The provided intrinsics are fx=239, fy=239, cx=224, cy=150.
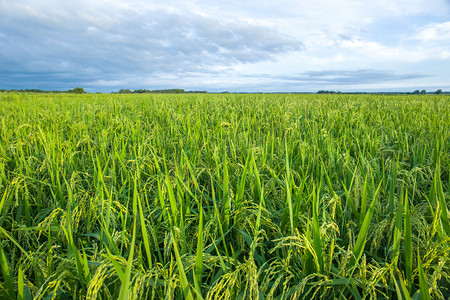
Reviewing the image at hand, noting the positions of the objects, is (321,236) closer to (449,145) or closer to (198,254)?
(198,254)

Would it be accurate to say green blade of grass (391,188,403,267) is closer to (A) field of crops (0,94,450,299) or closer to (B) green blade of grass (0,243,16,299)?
(A) field of crops (0,94,450,299)

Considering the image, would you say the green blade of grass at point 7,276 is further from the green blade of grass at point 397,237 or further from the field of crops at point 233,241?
the green blade of grass at point 397,237

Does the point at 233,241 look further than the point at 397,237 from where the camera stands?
Yes

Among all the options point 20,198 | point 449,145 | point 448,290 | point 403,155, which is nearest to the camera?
point 448,290

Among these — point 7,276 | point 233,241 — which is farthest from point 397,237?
point 7,276

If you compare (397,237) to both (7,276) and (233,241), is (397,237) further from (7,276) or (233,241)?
(7,276)

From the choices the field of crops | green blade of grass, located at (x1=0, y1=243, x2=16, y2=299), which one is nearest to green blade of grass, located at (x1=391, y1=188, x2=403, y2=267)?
the field of crops

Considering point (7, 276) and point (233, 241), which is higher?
point (7, 276)

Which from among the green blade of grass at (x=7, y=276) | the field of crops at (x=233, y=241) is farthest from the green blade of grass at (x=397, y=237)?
the green blade of grass at (x=7, y=276)

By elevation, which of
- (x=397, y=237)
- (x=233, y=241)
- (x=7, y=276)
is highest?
(x=397, y=237)

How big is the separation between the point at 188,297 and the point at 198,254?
5.8 inches

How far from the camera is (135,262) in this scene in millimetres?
1078

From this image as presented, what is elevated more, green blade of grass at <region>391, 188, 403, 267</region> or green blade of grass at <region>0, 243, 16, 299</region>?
green blade of grass at <region>391, 188, 403, 267</region>

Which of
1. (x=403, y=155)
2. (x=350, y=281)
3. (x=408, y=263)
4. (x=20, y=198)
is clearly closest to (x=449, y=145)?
(x=403, y=155)
